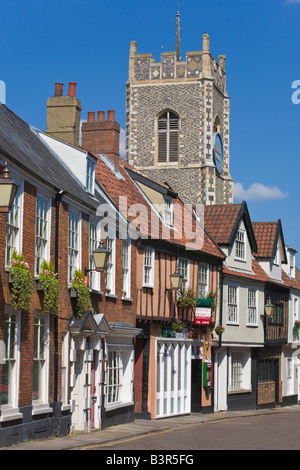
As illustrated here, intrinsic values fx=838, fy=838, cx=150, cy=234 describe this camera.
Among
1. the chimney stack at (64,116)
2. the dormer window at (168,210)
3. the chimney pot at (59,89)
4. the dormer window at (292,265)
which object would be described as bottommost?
the dormer window at (292,265)

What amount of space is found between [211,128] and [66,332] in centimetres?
4353

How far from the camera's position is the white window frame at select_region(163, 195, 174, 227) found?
28.9 meters

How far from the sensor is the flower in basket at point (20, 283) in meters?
16.5

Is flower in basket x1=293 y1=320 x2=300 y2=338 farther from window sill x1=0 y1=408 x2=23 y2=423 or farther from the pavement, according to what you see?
window sill x1=0 y1=408 x2=23 y2=423

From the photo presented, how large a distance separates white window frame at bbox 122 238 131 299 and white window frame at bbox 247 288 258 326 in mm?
11971

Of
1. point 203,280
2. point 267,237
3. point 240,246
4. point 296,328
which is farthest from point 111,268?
point 296,328

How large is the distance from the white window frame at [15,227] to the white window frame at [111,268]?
18.6 ft

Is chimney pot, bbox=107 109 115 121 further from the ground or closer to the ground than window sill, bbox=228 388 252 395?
further from the ground

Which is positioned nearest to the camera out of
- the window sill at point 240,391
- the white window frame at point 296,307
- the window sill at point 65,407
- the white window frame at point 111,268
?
the window sill at point 65,407

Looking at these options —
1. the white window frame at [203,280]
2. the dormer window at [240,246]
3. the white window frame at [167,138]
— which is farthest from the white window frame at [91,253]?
the white window frame at [167,138]

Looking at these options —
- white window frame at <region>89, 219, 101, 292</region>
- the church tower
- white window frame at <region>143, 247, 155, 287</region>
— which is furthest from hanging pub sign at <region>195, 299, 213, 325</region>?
the church tower

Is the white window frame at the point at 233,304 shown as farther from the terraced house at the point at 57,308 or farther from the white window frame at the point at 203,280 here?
the terraced house at the point at 57,308
